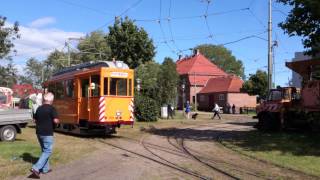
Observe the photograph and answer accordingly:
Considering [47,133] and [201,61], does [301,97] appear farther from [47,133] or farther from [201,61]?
[201,61]

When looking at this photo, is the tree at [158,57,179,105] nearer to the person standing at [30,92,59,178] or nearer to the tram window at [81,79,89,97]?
the tram window at [81,79,89,97]

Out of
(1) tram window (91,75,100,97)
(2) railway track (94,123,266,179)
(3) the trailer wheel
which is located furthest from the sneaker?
(1) tram window (91,75,100,97)

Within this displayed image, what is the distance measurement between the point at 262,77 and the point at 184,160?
58.8m

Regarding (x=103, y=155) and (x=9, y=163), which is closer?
(x=9, y=163)

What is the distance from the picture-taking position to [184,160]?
599 inches

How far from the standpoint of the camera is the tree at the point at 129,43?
37.2 meters

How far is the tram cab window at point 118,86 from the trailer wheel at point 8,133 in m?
4.46

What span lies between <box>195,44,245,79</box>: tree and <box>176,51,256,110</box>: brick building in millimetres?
28025

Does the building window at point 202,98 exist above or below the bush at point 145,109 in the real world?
above

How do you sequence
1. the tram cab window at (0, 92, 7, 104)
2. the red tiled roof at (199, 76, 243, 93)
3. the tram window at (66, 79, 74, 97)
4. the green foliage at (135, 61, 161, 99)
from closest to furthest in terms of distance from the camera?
the tram window at (66, 79, 74, 97) < the tram cab window at (0, 92, 7, 104) < the green foliage at (135, 61, 161, 99) < the red tiled roof at (199, 76, 243, 93)

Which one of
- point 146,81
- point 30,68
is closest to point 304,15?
point 146,81

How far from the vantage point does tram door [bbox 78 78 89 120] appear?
24.0 m

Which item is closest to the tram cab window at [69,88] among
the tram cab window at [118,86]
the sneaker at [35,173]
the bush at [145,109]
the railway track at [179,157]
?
the tram cab window at [118,86]

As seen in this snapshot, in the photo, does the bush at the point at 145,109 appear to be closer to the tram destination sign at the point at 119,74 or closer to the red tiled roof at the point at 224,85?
the tram destination sign at the point at 119,74
